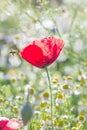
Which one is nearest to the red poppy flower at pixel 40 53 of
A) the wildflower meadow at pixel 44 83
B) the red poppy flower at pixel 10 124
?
the wildflower meadow at pixel 44 83

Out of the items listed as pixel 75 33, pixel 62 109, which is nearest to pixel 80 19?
pixel 75 33

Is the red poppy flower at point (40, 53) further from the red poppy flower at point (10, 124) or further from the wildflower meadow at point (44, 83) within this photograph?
the red poppy flower at point (10, 124)

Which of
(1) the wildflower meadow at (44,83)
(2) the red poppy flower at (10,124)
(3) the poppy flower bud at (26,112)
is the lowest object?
(2) the red poppy flower at (10,124)

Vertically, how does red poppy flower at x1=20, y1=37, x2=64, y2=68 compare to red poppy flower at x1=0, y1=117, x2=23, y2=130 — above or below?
above

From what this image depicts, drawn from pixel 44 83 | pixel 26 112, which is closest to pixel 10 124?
pixel 26 112

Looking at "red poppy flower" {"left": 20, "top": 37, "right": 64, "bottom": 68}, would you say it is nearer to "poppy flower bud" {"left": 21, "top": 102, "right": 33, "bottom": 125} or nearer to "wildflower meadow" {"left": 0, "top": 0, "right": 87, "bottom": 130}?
"wildflower meadow" {"left": 0, "top": 0, "right": 87, "bottom": 130}

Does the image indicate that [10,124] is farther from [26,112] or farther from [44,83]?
[44,83]

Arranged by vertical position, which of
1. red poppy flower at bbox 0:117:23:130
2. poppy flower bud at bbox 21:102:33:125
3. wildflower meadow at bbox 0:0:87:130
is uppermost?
wildflower meadow at bbox 0:0:87:130

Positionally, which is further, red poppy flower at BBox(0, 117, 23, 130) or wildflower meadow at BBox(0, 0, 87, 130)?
wildflower meadow at BBox(0, 0, 87, 130)

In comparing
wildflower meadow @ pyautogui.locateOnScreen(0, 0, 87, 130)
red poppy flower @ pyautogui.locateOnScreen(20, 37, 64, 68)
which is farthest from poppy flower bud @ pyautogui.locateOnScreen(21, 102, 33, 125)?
red poppy flower @ pyautogui.locateOnScreen(20, 37, 64, 68)
